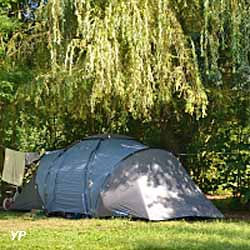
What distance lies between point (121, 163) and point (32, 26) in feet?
9.30

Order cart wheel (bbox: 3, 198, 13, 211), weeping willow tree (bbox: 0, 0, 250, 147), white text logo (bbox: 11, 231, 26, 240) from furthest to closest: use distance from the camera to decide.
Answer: cart wheel (bbox: 3, 198, 13, 211) → weeping willow tree (bbox: 0, 0, 250, 147) → white text logo (bbox: 11, 231, 26, 240)

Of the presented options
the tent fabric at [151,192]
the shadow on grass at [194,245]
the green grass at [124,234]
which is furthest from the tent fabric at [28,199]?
the shadow on grass at [194,245]

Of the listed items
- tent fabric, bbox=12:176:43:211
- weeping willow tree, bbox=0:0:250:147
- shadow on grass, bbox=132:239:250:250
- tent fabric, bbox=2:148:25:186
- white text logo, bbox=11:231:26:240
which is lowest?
tent fabric, bbox=12:176:43:211

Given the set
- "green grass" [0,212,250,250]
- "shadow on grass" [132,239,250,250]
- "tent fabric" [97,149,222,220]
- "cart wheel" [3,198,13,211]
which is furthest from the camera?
"cart wheel" [3,198,13,211]

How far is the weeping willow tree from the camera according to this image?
8.77 meters

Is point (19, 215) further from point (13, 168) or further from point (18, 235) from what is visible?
point (18, 235)

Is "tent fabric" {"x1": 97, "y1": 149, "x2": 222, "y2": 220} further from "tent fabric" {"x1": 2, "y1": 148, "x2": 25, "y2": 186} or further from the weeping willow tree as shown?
"tent fabric" {"x1": 2, "y1": 148, "x2": 25, "y2": 186}

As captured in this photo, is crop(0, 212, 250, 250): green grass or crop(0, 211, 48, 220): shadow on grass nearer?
crop(0, 212, 250, 250): green grass

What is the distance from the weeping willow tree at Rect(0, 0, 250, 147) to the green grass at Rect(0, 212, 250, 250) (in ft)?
5.97

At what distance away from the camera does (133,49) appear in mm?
8719

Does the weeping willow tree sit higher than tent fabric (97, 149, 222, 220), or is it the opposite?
the weeping willow tree

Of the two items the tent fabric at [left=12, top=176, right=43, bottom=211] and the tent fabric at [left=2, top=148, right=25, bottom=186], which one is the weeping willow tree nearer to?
the tent fabric at [left=2, top=148, right=25, bottom=186]

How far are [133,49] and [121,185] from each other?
2.82 metres

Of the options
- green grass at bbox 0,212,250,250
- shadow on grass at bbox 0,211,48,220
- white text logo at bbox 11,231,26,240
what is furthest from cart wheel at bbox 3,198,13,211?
white text logo at bbox 11,231,26,240
